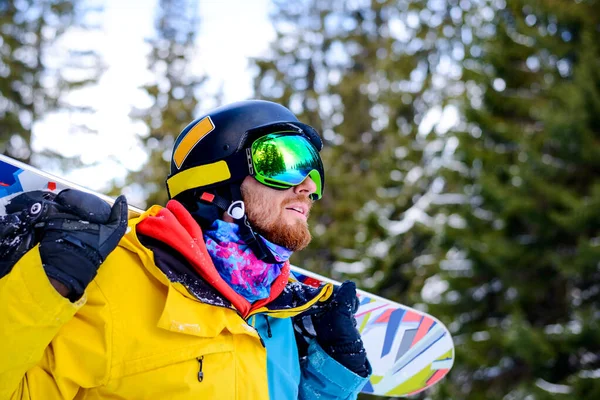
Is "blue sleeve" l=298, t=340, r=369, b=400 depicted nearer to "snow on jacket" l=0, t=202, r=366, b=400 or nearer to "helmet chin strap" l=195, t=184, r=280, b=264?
"snow on jacket" l=0, t=202, r=366, b=400

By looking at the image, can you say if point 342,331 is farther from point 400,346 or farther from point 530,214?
point 530,214

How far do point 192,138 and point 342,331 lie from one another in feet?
3.78

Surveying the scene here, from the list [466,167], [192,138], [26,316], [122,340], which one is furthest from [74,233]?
[466,167]

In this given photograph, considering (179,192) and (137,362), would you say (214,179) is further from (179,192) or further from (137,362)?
(137,362)

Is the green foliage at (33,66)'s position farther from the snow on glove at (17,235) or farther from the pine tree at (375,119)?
the snow on glove at (17,235)

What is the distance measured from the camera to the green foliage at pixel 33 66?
1584 cm

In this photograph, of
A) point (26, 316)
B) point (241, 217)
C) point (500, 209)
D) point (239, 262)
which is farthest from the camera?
point (500, 209)

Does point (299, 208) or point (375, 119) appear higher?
point (299, 208)

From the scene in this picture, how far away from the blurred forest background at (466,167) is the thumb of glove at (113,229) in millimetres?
7960

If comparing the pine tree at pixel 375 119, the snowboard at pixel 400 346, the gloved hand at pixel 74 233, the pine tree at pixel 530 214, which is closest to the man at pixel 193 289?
the gloved hand at pixel 74 233

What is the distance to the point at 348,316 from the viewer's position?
2709mm

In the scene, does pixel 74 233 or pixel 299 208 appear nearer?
pixel 74 233

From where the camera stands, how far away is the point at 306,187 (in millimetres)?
2725

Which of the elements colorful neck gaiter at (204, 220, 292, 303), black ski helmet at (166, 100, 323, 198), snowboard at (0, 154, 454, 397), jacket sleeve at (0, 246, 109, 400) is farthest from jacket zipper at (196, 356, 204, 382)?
snowboard at (0, 154, 454, 397)
